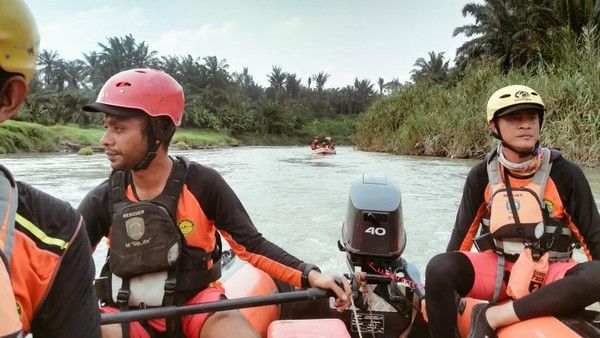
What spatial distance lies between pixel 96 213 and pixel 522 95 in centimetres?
207

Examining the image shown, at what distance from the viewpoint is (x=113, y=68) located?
62.7 metres

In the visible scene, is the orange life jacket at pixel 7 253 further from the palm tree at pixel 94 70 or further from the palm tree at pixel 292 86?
the palm tree at pixel 292 86

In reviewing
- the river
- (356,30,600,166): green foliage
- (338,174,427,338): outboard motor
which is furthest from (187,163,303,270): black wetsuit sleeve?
(356,30,600,166): green foliage

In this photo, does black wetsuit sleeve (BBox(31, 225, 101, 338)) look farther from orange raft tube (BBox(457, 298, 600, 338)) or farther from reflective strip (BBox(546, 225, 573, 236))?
reflective strip (BBox(546, 225, 573, 236))

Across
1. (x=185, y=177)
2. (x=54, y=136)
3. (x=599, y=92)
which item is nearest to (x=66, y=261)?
A: (x=185, y=177)

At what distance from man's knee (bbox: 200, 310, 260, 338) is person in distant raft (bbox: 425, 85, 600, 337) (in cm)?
88

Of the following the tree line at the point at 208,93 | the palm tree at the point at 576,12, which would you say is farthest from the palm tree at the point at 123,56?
the palm tree at the point at 576,12

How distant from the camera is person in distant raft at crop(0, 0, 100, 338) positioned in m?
0.79

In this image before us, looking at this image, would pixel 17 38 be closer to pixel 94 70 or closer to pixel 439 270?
pixel 439 270

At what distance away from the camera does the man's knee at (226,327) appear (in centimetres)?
191

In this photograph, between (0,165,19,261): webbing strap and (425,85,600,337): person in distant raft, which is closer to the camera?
(0,165,19,261): webbing strap

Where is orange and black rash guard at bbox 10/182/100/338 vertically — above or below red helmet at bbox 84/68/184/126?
below

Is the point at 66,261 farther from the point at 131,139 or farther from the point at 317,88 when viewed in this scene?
the point at 317,88

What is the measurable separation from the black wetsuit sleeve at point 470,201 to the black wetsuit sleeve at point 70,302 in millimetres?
2124
